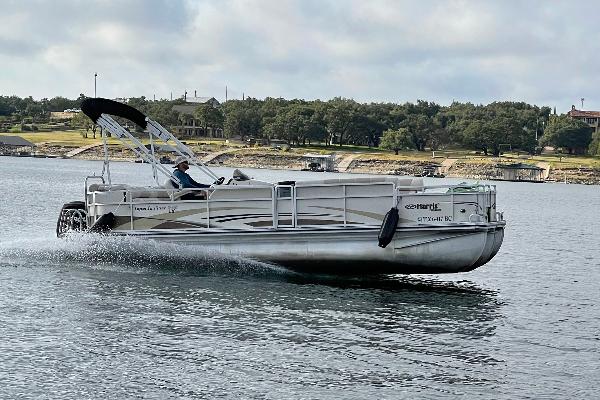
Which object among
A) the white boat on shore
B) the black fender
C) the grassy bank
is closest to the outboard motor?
the white boat on shore

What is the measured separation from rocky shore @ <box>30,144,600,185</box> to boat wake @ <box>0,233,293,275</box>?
139 metres

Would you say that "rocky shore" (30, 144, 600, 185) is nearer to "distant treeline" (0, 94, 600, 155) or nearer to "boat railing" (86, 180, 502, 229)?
"distant treeline" (0, 94, 600, 155)

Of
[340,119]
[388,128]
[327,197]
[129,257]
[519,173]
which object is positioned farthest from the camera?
[388,128]

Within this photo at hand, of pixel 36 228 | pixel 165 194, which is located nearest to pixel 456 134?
pixel 36 228

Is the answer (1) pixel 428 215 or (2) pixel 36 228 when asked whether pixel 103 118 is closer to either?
(1) pixel 428 215

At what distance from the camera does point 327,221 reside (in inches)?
948

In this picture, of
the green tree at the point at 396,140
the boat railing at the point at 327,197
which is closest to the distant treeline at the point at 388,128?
the green tree at the point at 396,140

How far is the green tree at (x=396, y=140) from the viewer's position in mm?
179750

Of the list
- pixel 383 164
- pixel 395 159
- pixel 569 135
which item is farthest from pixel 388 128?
pixel 569 135

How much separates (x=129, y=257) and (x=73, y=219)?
2170 millimetres

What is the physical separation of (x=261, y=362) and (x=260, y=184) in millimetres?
8074

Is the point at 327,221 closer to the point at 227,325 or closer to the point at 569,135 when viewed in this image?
the point at 227,325

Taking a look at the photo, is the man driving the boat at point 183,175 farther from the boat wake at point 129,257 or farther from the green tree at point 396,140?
the green tree at point 396,140

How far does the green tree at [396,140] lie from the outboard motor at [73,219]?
154121 millimetres
